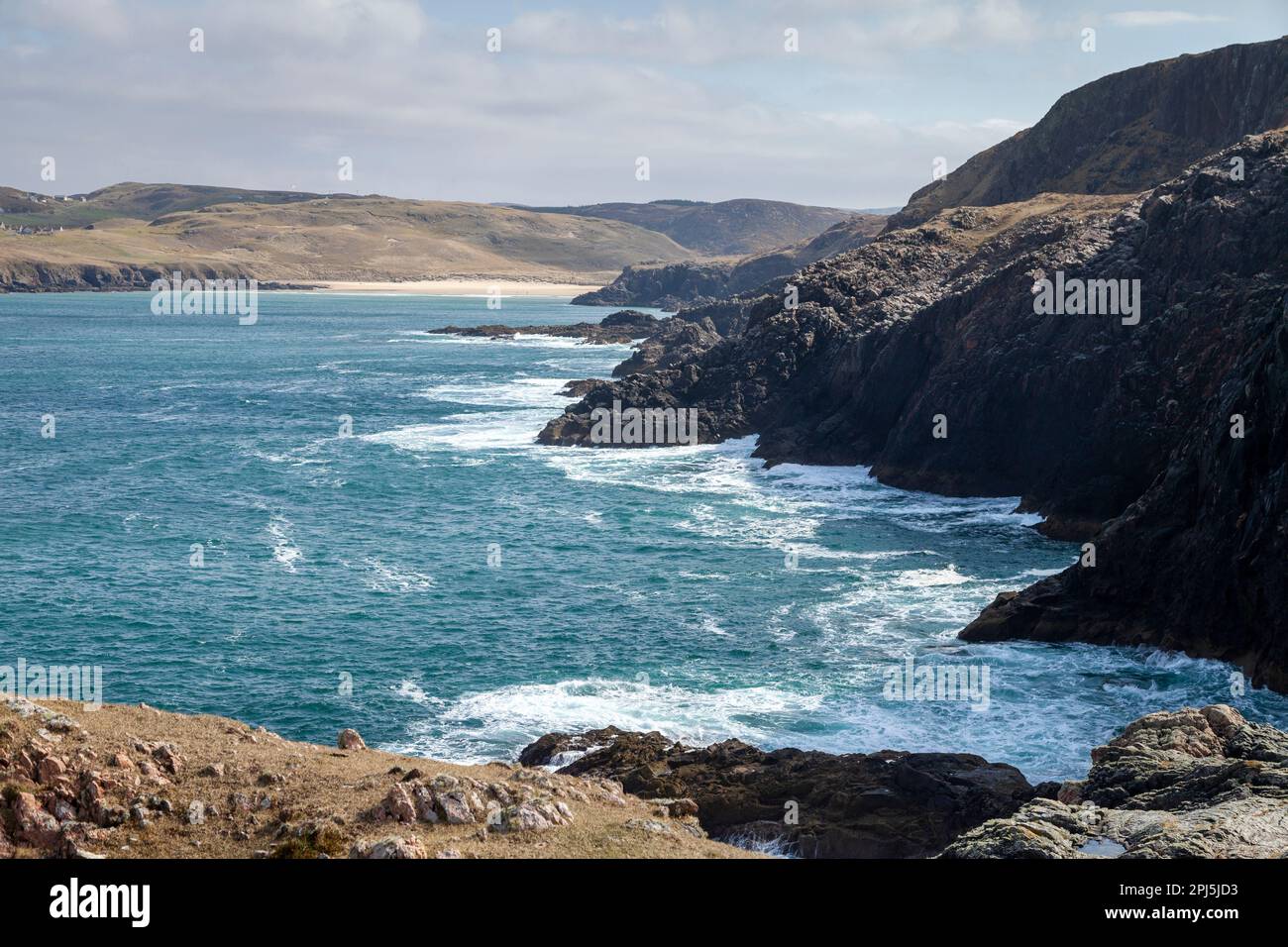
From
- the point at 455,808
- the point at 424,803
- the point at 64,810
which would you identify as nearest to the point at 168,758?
the point at 64,810

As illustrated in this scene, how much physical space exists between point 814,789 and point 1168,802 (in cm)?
859

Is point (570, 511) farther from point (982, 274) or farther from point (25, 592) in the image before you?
point (982, 274)

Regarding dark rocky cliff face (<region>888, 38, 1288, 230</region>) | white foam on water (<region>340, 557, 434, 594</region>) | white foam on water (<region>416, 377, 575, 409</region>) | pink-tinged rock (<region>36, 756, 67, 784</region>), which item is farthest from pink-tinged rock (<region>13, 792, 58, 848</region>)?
dark rocky cliff face (<region>888, 38, 1288, 230</region>)

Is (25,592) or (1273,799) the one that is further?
(25,592)

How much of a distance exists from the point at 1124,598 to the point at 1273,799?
68.2ft

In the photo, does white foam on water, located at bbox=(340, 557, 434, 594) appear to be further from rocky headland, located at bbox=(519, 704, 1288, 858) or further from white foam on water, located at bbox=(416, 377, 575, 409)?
white foam on water, located at bbox=(416, 377, 575, 409)

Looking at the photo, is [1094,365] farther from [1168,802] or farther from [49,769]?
[49,769]

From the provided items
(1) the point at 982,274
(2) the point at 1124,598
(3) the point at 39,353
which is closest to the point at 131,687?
(2) the point at 1124,598

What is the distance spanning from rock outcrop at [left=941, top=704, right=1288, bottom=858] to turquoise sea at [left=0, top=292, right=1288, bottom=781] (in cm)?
509

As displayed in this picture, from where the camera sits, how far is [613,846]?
69.5ft

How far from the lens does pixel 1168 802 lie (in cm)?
2303

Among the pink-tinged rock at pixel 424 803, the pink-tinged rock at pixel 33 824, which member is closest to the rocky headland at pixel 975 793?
the pink-tinged rock at pixel 424 803

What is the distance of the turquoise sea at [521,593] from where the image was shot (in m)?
35.5

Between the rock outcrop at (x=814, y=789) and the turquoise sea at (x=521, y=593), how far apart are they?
2.50 meters
